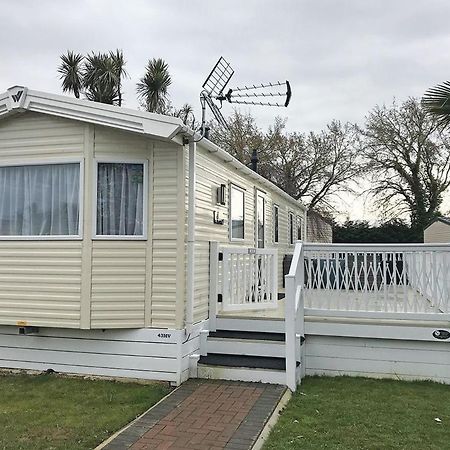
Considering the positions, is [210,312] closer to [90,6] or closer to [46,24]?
[90,6]

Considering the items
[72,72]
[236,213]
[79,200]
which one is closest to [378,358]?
[236,213]

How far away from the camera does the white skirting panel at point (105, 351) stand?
5.68 metres

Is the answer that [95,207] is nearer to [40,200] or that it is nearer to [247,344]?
[40,200]

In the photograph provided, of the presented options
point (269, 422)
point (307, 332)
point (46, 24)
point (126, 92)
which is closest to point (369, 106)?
point (126, 92)

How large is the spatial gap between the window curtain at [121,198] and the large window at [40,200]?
0.30m

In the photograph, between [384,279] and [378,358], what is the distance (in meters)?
1.00

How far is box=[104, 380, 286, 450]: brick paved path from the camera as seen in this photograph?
3.89m

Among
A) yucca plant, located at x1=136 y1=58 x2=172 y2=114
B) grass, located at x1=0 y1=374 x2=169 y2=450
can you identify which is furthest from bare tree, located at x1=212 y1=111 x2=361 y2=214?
grass, located at x1=0 y1=374 x2=169 y2=450

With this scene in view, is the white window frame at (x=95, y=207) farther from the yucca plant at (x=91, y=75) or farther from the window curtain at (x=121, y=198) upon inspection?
the yucca plant at (x=91, y=75)

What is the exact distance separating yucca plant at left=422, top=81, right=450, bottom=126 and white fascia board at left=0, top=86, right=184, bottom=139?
10.4 feet

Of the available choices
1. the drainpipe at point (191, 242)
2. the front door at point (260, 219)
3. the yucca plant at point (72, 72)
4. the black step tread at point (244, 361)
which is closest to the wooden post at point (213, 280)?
the black step tread at point (244, 361)

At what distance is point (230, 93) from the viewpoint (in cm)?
783

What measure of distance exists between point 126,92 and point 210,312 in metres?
12.8

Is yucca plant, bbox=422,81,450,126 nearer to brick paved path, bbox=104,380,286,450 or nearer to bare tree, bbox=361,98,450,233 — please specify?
brick paved path, bbox=104,380,286,450
